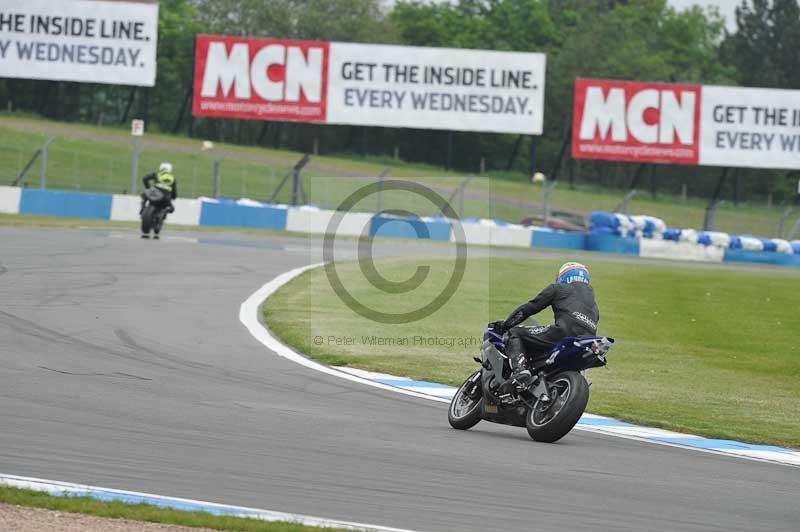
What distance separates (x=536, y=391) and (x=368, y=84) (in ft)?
125

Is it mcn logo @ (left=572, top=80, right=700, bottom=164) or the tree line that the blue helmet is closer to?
mcn logo @ (left=572, top=80, right=700, bottom=164)

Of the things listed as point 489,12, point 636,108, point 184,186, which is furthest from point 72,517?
point 489,12

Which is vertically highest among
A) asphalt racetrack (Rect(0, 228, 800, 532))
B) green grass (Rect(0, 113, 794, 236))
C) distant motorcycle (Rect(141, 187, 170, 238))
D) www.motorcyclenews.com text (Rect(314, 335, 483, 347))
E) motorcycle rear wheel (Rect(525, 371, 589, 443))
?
green grass (Rect(0, 113, 794, 236))

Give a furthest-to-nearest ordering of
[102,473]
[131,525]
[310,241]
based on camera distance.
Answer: [310,241] < [102,473] < [131,525]

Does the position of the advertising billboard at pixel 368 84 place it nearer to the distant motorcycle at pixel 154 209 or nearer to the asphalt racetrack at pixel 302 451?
the distant motorcycle at pixel 154 209

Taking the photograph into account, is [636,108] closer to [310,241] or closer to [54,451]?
[310,241]

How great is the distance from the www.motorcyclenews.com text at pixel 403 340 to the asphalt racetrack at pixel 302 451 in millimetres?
1106

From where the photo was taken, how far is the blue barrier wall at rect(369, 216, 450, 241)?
39.9 m

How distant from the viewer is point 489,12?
323 feet

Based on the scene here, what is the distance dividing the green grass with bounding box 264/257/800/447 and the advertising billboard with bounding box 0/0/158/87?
21.6 metres

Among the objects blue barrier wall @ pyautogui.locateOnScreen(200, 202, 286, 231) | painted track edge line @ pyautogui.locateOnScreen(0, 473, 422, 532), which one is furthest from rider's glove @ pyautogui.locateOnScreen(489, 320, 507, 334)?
blue barrier wall @ pyautogui.locateOnScreen(200, 202, 286, 231)

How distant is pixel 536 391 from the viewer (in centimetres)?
1002

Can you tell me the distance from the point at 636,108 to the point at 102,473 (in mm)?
42748

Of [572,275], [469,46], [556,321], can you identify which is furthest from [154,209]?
[469,46]
